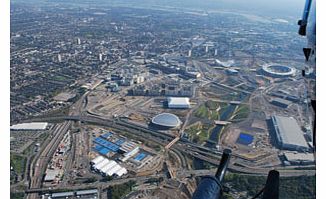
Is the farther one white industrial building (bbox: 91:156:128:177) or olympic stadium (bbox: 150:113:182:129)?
olympic stadium (bbox: 150:113:182:129)

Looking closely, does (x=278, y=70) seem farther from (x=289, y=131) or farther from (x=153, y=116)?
(x=153, y=116)

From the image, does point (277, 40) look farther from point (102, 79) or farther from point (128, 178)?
point (128, 178)

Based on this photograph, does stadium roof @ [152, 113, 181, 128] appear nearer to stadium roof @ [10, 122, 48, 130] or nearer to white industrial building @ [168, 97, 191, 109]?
white industrial building @ [168, 97, 191, 109]

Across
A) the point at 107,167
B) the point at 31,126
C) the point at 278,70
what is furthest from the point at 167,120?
the point at 278,70

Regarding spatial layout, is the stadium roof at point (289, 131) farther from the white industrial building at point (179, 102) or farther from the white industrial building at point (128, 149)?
the white industrial building at point (128, 149)

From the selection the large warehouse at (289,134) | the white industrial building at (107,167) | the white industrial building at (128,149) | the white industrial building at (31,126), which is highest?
the large warehouse at (289,134)

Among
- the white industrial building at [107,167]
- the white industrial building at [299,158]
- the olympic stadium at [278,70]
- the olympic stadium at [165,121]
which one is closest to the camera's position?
the white industrial building at [107,167]

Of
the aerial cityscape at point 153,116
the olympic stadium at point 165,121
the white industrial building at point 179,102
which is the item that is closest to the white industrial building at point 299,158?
the aerial cityscape at point 153,116

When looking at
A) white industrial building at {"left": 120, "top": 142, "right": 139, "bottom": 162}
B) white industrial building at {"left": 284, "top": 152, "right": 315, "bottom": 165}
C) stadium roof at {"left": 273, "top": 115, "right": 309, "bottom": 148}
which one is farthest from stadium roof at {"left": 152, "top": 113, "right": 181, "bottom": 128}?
white industrial building at {"left": 284, "top": 152, "right": 315, "bottom": 165}
